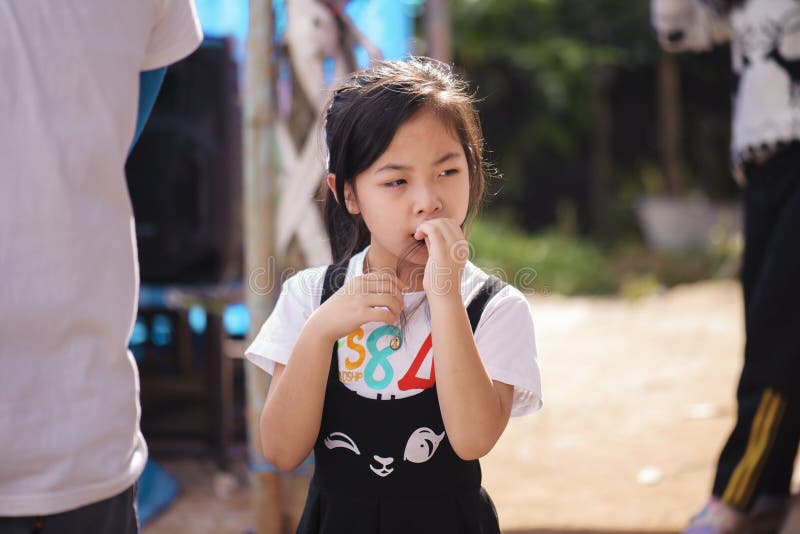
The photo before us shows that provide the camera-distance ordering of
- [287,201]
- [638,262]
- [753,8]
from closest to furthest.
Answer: [753,8]
[287,201]
[638,262]

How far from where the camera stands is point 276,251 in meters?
2.29

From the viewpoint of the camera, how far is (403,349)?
1.28 metres

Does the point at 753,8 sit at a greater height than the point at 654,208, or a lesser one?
greater

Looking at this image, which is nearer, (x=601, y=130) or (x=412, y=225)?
(x=412, y=225)

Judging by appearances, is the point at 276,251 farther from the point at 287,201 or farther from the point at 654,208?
the point at 654,208

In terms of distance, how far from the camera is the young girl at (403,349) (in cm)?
119

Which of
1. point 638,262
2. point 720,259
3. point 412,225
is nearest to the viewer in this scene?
point 412,225

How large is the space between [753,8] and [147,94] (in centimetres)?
166

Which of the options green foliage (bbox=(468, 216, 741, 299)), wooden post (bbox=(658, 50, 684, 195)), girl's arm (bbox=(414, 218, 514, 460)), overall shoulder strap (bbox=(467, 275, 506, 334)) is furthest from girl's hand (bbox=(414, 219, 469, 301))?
wooden post (bbox=(658, 50, 684, 195))

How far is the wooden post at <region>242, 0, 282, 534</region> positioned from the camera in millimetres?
2188

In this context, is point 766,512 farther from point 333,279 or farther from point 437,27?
point 437,27

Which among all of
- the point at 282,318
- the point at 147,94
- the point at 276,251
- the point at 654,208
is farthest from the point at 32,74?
the point at 654,208

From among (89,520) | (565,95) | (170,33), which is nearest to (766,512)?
(89,520)

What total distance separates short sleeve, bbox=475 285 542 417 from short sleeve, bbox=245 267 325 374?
0.94 feet
